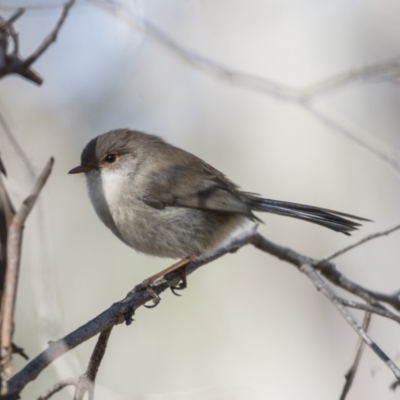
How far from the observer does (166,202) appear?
167 inches

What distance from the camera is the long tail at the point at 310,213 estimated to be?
4.23m

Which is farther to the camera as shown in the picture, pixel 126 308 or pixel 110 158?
pixel 110 158

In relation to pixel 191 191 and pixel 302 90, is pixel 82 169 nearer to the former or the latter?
pixel 191 191

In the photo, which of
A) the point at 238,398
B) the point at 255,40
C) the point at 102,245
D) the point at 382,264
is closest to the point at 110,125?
the point at 102,245

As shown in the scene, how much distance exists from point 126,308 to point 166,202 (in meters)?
1.52

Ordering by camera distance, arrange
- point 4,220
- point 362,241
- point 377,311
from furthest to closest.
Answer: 1. point 362,241
2. point 377,311
3. point 4,220

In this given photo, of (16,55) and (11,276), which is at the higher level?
(16,55)

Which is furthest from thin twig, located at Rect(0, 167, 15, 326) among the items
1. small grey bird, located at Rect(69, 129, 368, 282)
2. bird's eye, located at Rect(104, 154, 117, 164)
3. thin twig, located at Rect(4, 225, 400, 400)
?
bird's eye, located at Rect(104, 154, 117, 164)

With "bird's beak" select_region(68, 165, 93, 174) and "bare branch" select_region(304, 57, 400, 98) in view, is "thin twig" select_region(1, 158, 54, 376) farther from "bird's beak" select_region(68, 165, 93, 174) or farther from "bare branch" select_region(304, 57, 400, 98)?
"bird's beak" select_region(68, 165, 93, 174)

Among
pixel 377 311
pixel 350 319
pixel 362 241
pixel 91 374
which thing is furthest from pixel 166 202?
pixel 91 374

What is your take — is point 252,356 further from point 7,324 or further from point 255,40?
point 7,324

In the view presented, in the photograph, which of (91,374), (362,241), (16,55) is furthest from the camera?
(362,241)

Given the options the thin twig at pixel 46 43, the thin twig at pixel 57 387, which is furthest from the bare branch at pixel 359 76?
the thin twig at pixel 57 387

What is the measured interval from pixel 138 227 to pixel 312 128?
3.31 meters
